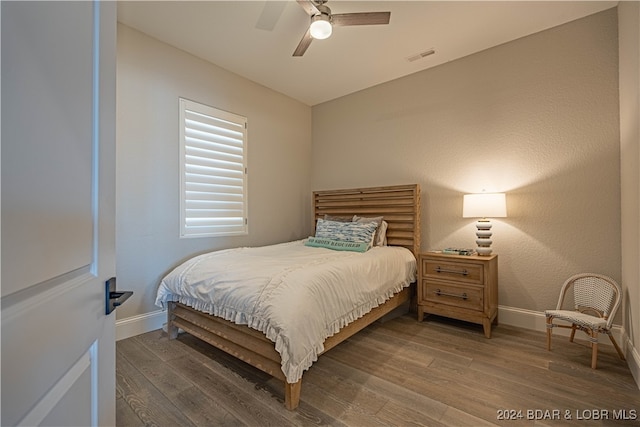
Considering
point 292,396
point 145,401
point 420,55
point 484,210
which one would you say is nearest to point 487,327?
point 484,210

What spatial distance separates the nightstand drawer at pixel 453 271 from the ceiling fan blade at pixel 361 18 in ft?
7.40

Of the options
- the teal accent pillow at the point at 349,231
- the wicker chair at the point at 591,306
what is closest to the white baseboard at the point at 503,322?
the wicker chair at the point at 591,306

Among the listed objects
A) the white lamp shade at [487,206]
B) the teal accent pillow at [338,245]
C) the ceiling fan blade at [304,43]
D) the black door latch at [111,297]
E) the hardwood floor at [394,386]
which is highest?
the ceiling fan blade at [304,43]

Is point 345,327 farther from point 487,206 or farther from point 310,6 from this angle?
point 310,6

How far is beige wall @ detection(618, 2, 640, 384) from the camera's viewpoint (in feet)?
6.23

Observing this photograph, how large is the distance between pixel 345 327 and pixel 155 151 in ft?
8.20

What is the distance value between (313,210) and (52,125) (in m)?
3.84

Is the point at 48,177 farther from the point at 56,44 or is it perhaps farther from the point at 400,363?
the point at 400,363

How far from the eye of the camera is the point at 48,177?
46 cm

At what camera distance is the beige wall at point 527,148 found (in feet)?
8.16

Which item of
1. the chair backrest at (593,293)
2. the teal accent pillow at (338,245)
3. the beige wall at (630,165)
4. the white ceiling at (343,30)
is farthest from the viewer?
the teal accent pillow at (338,245)

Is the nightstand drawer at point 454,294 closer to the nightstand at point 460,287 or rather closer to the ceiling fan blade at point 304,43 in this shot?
the nightstand at point 460,287

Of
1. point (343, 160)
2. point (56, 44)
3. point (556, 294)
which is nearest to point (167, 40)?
point (343, 160)

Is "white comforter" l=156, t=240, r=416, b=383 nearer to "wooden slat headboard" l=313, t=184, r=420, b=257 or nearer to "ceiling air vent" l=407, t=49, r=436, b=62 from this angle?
"wooden slat headboard" l=313, t=184, r=420, b=257
